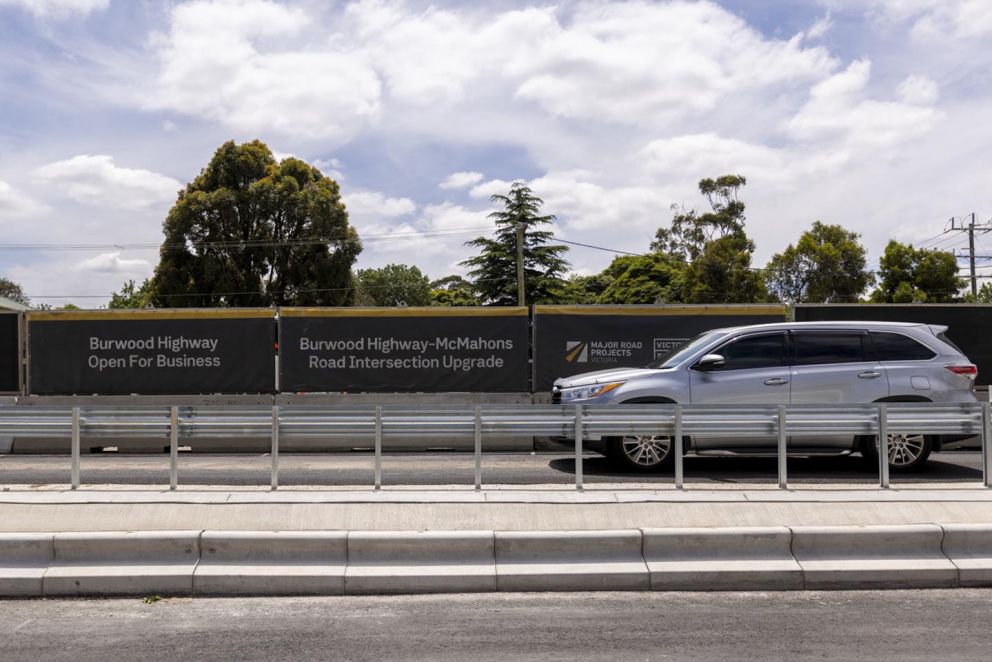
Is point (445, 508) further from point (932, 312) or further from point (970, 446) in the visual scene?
point (932, 312)

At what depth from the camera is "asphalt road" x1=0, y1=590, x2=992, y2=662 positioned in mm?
5246

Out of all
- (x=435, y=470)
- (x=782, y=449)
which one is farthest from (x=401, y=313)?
(x=782, y=449)

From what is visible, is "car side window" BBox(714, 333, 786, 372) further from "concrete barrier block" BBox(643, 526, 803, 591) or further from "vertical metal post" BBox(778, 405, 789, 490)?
"concrete barrier block" BBox(643, 526, 803, 591)

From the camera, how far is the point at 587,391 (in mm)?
11117

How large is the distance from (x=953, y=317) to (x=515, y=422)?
12.1 metres

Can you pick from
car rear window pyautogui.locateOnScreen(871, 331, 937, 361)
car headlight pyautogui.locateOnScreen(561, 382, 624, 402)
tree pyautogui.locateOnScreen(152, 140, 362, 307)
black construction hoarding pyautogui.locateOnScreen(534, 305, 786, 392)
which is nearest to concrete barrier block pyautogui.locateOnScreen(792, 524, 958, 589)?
car headlight pyautogui.locateOnScreen(561, 382, 624, 402)

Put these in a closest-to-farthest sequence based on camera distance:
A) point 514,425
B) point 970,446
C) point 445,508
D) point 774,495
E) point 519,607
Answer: point 519,607, point 445,508, point 774,495, point 514,425, point 970,446

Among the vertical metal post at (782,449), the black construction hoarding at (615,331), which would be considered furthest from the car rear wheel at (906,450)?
the black construction hoarding at (615,331)

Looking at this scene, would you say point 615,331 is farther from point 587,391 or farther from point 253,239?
point 253,239

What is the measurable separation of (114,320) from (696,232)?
47.0 m

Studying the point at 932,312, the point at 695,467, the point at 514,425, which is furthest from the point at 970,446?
the point at 514,425

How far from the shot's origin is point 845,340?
436 inches

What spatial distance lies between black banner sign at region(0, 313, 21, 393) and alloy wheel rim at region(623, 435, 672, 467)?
12900 mm

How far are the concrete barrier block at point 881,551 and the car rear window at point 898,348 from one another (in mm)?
4738
